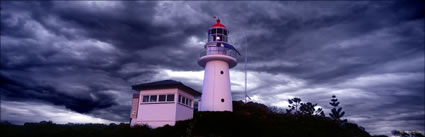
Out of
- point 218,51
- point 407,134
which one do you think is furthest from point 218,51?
point 407,134

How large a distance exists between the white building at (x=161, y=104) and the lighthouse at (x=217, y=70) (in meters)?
2.07

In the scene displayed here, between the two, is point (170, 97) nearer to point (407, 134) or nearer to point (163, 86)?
point (163, 86)

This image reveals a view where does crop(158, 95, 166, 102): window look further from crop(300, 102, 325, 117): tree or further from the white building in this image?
crop(300, 102, 325, 117): tree

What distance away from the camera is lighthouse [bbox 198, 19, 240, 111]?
25.6 meters

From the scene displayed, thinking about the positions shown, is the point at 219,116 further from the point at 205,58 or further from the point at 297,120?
the point at 297,120

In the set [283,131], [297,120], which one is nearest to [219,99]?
[283,131]

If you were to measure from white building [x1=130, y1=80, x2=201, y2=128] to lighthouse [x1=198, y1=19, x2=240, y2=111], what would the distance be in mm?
2070

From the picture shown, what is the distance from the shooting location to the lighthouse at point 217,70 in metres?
25.6

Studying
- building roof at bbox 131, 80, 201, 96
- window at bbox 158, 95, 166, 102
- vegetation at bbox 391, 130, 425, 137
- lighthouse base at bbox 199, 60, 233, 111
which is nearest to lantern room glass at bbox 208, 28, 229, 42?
lighthouse base at bbox 199, 60, 233, 111

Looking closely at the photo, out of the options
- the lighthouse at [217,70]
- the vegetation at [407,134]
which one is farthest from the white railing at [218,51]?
the vegetation at [407,134]

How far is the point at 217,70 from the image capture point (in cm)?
2620

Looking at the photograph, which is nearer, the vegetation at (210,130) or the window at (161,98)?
the vegetation at (210,130)

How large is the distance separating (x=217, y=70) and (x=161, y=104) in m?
6.66

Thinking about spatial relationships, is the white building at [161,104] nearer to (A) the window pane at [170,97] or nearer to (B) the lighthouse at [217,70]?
(A) the window pane at [170,97]
